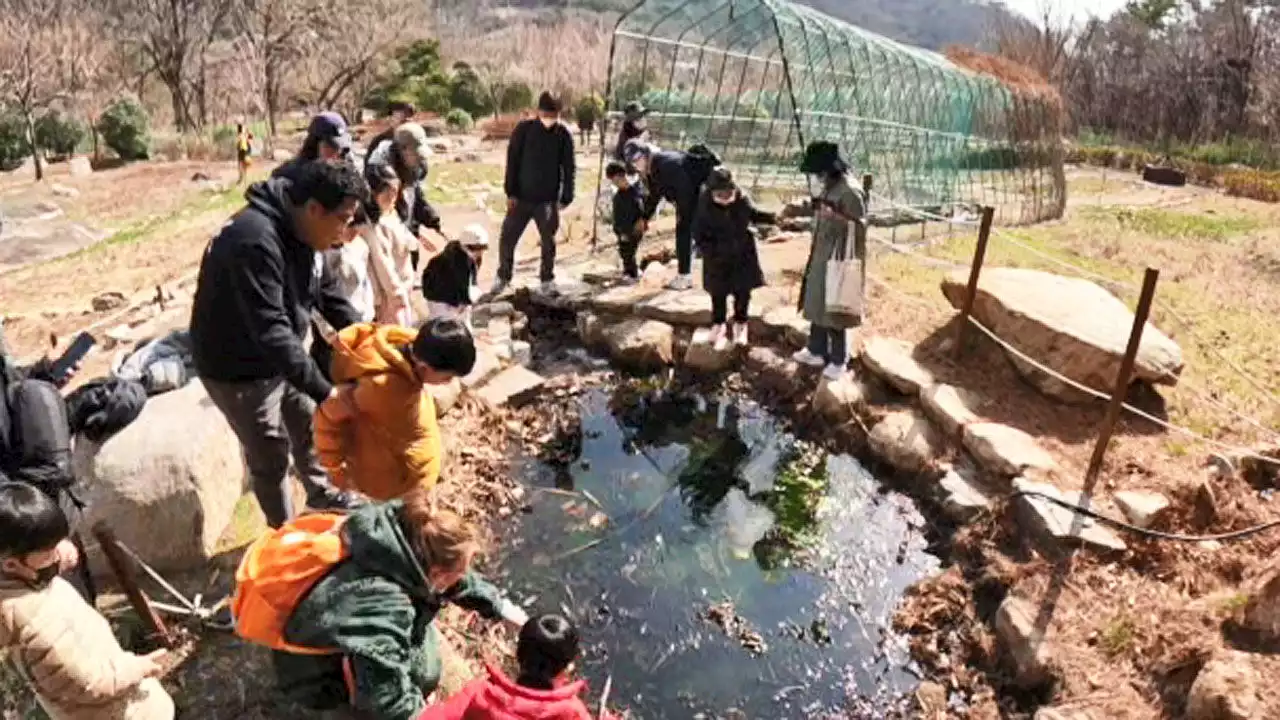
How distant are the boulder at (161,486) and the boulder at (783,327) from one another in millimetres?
4489

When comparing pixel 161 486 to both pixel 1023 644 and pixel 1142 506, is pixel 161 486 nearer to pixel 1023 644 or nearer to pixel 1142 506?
pixel 1023 644

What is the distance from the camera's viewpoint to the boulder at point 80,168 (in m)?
19.5

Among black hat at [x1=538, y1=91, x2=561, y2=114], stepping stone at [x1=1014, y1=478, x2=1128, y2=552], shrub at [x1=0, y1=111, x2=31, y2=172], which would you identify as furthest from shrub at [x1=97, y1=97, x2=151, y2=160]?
stepping stone at [x1=1014, y1=478, x2=1128, y2=552]

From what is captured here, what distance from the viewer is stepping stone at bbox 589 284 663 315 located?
7.69 meters

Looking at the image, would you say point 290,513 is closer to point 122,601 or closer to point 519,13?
point 122,601

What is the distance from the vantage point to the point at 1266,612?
384cm

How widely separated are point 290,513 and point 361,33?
29.1 m

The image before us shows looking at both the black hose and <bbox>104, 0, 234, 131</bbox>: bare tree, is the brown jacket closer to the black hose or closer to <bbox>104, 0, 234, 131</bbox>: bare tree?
the black hose

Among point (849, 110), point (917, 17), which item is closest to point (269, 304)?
point (849, 110)

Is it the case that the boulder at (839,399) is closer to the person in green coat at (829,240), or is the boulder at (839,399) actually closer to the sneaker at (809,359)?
the person in green coat at (829,240)

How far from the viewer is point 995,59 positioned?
48.9 ft

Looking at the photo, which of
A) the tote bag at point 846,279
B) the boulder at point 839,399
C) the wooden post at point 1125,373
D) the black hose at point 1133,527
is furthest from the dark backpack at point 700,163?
the black hose at point 1133,527

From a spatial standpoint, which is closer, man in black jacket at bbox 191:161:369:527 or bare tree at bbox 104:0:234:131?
man in black jacket at bbox 191:161:369:527

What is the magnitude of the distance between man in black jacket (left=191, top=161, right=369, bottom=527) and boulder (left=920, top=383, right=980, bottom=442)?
4.06 meters
